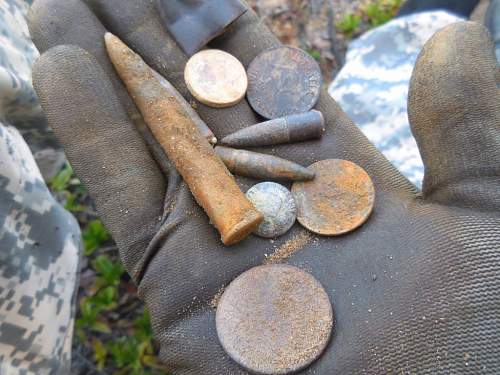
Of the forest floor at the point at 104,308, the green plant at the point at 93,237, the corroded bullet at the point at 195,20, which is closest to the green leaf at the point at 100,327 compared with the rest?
the forest floor at the point at 104,308

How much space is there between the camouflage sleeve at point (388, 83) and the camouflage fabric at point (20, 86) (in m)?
1.91

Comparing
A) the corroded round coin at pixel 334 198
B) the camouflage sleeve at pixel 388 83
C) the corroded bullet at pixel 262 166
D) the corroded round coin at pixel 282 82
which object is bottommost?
the camouflage sleeve at pixel 388 83

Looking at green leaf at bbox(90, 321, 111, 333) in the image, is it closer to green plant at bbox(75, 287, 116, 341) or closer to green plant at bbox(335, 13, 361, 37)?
green plant at bbox(75, 287, 116, 341)

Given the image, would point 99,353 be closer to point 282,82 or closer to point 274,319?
point 274,319

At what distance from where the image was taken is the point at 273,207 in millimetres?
2396

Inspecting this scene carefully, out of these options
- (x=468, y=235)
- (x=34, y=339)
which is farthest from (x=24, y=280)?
(x=468, y=235)

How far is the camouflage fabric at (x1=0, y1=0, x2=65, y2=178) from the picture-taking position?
8.20 feet

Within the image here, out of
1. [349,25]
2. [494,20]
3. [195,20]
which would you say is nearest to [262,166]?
[195,20]

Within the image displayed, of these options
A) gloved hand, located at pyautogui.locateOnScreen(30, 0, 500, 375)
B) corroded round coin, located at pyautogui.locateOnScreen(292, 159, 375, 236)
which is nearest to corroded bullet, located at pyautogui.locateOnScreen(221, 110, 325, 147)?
gloved hand, located at pyautogui.locateOnScreen(30, 0, 500, 375)

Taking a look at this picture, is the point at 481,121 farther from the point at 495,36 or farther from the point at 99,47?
the point at 99,47

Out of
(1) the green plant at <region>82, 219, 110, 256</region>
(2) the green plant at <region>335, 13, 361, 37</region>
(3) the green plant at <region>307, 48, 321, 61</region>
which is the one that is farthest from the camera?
(2) the green plant at <region>335, 13, 361, 37</region>

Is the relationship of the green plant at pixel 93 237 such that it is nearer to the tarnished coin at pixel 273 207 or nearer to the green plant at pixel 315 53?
the tarnished coin at pixel 273 207

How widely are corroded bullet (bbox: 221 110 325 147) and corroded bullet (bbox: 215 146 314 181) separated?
93 millimetres

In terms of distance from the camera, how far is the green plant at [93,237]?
139 inches
